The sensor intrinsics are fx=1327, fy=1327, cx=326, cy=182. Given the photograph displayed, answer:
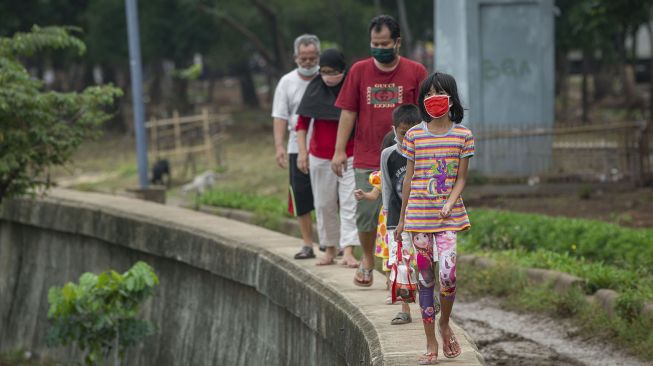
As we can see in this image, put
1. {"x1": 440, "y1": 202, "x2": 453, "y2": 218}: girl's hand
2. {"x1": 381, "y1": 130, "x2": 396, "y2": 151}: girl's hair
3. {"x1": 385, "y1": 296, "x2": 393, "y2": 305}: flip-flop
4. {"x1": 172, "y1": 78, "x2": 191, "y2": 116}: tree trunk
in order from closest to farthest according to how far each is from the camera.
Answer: {"x1": 440, "y1": 202, "x2": 453, "y2": 218}: girl's hand
{"x1": 381, "y1": 130, "x2": 396, "y2": 151}: girl's hair
{"x1": 385, "y1": 296, "x2": 393, "y2": 305}: flip-flop
{"x1": 172, "y1": 78, "x2": 191, "y2": 116}: tree trunk

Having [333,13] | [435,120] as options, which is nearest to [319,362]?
[435,120]

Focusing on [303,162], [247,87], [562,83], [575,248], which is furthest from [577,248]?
[247,87]

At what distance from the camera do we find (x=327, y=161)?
9.23 m

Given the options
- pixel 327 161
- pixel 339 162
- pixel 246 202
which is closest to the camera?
pixel 339 162

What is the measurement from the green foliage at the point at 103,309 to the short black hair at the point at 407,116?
463 centimetres

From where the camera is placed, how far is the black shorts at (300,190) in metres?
9.78

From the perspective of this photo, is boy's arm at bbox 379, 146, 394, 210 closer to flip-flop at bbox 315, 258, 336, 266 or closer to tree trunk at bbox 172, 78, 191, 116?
flip-flop at bbox 315, 258, 336, 266

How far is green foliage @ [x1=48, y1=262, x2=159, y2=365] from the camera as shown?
11.6 metres

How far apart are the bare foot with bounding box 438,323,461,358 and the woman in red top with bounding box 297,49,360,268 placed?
2.52m

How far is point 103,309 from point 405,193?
5.81 meters

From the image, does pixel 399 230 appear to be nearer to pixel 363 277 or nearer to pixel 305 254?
pixel 363 277

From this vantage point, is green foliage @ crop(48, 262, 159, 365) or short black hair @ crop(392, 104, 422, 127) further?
green foliage @ crop(48, 262, 159, 365)

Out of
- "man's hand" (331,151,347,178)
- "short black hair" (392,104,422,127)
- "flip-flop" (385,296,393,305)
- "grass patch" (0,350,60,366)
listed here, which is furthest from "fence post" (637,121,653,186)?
"short black hair" (392,104,422,127)

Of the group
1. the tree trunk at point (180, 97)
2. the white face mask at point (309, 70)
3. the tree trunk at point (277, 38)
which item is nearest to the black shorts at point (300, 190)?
the white face mask at point (309, 70)
